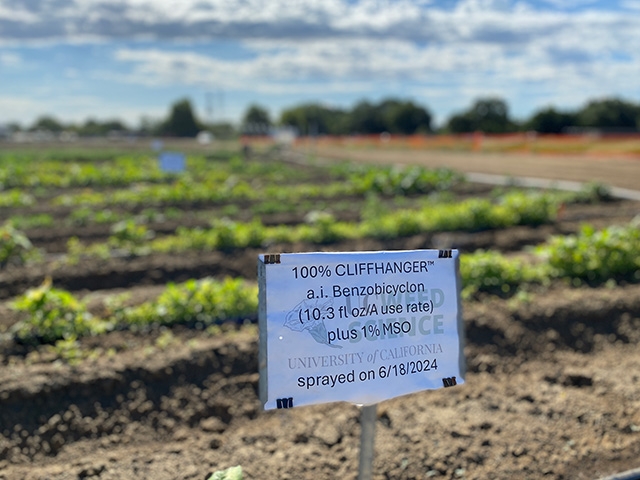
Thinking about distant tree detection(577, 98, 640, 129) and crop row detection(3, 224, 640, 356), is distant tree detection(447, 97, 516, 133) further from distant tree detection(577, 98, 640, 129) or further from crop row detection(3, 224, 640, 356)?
crop row detection(3, 224, 640, 356)

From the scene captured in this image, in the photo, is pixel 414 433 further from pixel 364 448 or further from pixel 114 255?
pixel 114 255

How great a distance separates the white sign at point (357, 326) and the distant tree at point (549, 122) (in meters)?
58.4

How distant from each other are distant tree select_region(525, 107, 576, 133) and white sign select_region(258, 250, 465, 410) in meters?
58.4

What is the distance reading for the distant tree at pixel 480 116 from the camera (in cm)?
6662

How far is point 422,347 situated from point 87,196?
1256cm

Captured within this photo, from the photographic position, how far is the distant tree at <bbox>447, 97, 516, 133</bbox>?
219 ft

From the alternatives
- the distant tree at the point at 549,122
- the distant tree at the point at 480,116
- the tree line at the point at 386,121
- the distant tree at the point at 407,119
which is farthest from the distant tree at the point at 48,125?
the distant tree at the point at 549,122

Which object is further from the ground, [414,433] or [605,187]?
[605,187]

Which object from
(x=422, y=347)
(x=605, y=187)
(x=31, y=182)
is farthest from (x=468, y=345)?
(x=31, y=182)

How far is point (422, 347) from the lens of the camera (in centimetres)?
277

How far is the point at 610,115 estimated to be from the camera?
2260 inches

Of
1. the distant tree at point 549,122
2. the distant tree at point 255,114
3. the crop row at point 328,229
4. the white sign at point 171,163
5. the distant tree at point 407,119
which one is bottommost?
the crop row at point 328,229

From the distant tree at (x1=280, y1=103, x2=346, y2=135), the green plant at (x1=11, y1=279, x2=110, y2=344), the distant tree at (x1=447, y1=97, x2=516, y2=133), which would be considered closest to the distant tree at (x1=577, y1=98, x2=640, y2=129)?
the distant tree at (x1=447, y1=97, x2=516, y2=133)

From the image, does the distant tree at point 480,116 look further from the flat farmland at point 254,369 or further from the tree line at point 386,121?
the flat farmland at point 254,369
